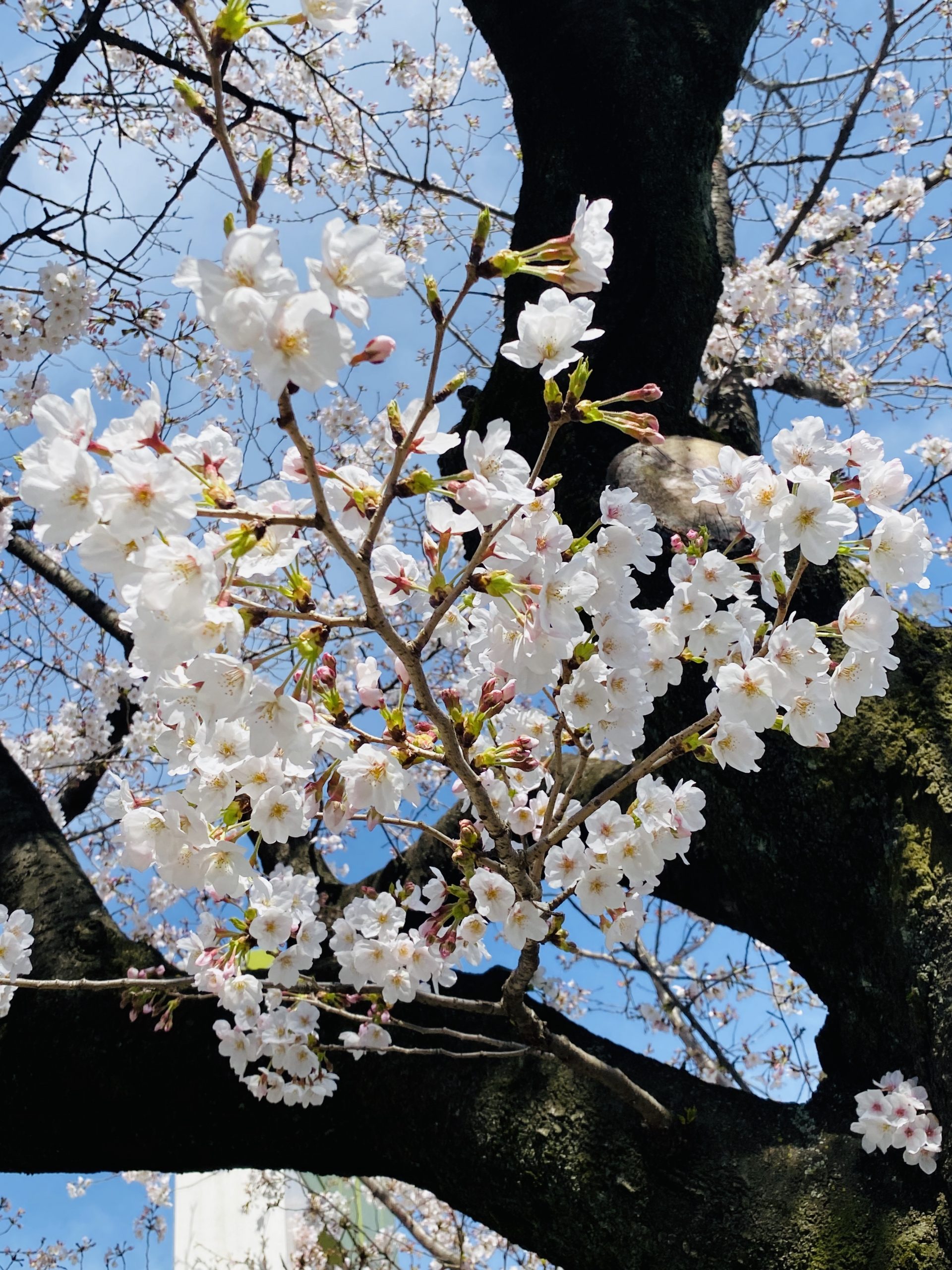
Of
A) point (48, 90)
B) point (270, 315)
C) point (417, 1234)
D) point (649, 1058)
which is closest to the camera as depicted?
point (270, 315)

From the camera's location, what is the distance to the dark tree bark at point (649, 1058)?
165 cm

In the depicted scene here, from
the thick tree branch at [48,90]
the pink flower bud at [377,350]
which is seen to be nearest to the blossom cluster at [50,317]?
the thick tree branch at [48,90]

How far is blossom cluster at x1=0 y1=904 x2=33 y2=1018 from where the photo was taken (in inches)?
72.9

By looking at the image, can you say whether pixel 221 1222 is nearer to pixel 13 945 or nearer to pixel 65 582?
pixel 65 582

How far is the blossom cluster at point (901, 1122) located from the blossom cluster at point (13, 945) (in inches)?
66.7

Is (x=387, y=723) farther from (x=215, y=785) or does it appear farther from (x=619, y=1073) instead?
(x=619, y=1073)

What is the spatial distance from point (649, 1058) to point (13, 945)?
146cm

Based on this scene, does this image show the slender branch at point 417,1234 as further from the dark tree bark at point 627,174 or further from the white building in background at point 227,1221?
the white building in background at point 227,1221

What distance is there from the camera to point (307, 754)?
1015 millimetres

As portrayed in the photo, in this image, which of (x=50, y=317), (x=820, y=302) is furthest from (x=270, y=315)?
(x=820, y=302)

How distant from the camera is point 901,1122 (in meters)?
1.57

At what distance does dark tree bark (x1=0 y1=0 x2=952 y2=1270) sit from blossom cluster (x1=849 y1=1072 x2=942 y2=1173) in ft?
0.14

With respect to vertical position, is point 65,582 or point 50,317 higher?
point 50,317

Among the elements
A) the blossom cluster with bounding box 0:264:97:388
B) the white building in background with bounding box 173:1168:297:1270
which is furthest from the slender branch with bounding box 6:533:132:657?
the white building in background with bounding box 173:1168:297:1270
